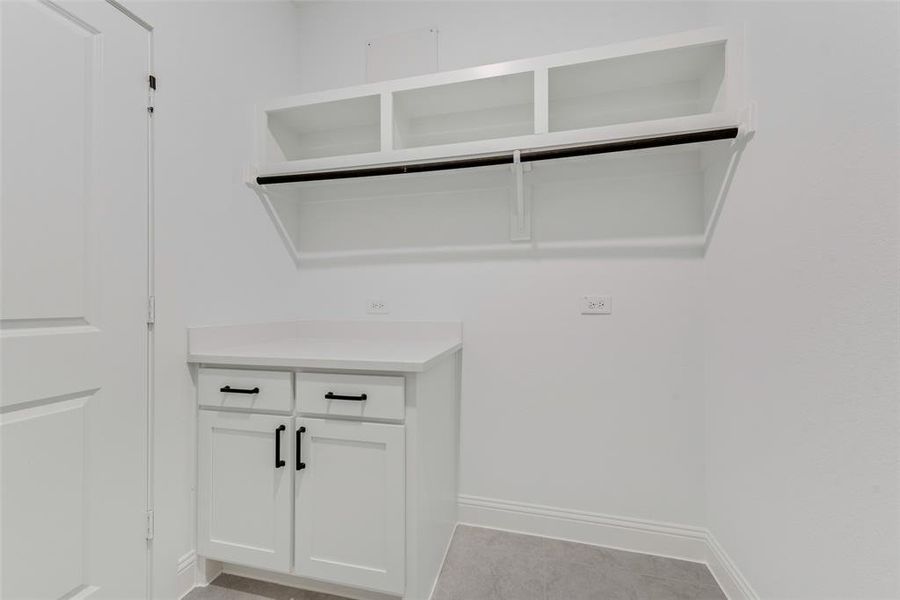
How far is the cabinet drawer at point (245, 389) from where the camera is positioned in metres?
1.39

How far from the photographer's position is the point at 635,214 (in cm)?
172

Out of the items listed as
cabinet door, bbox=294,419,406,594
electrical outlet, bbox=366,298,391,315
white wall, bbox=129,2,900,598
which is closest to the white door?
white wall, bbox=129,2,900,598

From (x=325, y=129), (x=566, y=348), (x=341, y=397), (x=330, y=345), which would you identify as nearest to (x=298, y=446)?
(x=341, y=397)

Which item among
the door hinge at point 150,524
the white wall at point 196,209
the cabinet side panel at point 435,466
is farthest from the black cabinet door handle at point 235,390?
the cabinet side panel at point 435,466

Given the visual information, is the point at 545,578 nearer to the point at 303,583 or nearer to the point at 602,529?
the point at 602,529

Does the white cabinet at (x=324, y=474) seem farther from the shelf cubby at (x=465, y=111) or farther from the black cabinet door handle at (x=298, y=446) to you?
the shelf cubby at (x=465, y=111)

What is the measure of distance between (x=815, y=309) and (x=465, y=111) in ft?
5.30

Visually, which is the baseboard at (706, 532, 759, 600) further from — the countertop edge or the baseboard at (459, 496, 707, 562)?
the countertop edge

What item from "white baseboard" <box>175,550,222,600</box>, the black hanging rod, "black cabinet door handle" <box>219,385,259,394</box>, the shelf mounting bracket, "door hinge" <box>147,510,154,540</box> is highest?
→ the black hanging rod

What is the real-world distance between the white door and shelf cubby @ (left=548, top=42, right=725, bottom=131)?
165 cm

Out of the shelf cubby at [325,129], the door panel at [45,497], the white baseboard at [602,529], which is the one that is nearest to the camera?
the door panel at [45,497]

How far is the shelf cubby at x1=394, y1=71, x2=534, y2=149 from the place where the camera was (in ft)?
5.59

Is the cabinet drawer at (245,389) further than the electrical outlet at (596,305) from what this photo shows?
No

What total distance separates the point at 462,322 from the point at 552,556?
1.12 metres
